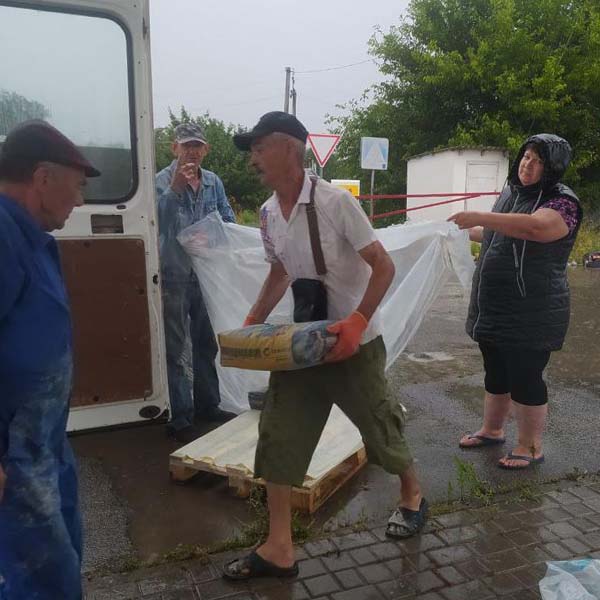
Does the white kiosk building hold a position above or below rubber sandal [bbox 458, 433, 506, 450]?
above

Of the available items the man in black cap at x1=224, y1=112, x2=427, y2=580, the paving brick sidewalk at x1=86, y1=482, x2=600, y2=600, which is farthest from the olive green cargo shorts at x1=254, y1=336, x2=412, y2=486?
the paving brick sidewalk at x1=86, y1=482, x2=600, y2=600

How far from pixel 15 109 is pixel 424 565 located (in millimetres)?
3024

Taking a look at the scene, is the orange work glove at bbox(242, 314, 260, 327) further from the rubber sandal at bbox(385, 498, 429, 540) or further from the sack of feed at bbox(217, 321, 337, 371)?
the rubber sandal at bbox(385, 498, 429, 540)

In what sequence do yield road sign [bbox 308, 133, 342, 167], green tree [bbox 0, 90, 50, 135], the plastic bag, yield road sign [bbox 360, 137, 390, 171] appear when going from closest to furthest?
the plastic bag < green tree [bbox 0, 90, 50, 135] < yield road sign [bbox 360, 137, 390, 171] < yield road sign [bbox 308, 133, 342, 167]

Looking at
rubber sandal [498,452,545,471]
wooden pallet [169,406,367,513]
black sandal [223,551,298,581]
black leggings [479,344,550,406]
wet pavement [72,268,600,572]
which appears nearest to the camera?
black sandal [223,551,298,581]

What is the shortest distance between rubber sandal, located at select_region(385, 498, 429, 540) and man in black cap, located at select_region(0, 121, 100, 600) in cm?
153

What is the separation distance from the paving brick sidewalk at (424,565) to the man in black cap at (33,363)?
873 millimetres

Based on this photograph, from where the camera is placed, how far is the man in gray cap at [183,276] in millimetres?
3809

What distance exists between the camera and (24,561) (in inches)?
63.9

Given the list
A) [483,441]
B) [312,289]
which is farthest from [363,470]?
[312,289]

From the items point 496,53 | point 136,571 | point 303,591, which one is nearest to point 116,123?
point 136,571

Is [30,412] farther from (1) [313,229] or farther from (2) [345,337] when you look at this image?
(1) [313,229]

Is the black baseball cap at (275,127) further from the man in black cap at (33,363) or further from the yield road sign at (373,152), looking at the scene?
the yield road sign at (373,152)

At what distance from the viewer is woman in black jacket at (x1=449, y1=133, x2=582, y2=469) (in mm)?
3181
